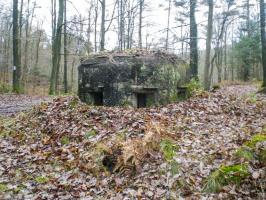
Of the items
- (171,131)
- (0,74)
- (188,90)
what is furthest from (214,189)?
(0,74)

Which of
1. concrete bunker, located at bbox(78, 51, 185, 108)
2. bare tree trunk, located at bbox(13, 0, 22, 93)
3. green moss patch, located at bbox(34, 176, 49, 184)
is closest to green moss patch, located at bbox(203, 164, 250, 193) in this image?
green moss patch, located at bbox(34, 176, 49, 184)

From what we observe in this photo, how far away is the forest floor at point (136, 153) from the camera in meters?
5.14

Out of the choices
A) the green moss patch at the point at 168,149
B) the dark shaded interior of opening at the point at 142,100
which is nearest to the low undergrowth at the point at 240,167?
the green moss patch at the point at 168,149

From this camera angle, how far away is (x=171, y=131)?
7.25 m

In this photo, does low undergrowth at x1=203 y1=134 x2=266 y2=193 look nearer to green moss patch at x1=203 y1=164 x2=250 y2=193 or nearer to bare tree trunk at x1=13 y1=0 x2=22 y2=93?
green moss patch at x1=203 y1=164 x2=250 y2=193

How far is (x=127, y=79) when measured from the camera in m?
9.57

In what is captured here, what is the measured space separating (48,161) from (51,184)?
1120 mm

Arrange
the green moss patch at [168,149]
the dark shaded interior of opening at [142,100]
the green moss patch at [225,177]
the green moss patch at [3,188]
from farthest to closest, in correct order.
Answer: the dark shaded interior of opening at [142,100], the green moss patch at [168,149], the green moss patch at [3,188], the green moss patch at [225,177]

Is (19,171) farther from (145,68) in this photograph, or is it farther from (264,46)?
(264,46)

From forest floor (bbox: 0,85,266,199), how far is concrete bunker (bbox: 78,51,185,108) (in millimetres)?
761

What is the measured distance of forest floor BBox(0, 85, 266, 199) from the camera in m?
5.14

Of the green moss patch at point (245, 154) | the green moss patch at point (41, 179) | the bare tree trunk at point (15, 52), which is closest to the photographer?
the green moss patch at point (245, 154)

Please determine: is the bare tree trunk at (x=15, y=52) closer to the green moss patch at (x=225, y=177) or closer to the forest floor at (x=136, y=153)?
the forest floor at (x=136, y=153)

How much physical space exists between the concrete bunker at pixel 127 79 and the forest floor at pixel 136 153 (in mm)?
Answer: 761
